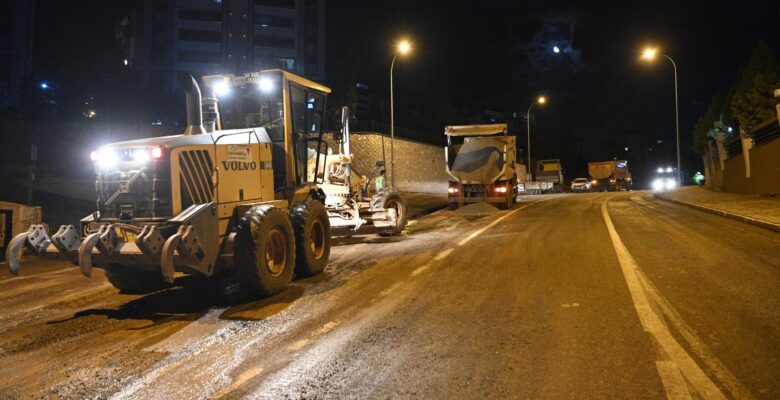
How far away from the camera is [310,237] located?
8953 mm

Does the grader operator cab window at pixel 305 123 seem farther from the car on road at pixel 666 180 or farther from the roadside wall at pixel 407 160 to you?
the car on road at pixel 666 180

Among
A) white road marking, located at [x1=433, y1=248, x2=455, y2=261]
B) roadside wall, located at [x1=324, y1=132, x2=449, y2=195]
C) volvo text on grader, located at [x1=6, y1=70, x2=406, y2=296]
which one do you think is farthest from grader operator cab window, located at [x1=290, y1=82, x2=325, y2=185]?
roadside wall, located at [x1=324, y1=132, x2=449, y2=195]

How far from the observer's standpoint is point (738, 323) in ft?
18.8

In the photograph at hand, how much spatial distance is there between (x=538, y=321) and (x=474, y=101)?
82114 millimetres

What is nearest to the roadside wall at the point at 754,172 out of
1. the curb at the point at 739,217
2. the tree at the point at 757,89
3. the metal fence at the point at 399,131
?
the tree at the point at 757,89

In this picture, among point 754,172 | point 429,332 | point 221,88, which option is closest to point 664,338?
point 429,332

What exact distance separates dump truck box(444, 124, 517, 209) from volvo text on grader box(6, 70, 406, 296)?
1522 centimetres

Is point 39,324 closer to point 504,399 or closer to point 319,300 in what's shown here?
point 319,300

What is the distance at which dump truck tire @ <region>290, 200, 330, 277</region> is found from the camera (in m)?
8.65

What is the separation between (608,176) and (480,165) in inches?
1327

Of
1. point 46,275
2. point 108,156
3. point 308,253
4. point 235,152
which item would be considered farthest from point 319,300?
point 46,275

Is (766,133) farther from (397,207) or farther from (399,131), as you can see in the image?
(399,131)

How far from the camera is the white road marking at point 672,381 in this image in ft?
13.0

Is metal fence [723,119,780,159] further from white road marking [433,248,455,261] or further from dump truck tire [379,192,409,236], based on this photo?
white road marking [433,248,455,261]
